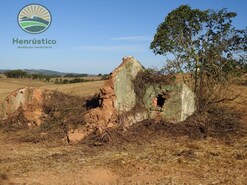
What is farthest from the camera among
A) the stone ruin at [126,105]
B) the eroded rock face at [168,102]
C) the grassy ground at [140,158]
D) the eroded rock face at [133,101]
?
the eroded rock face at [168,102]

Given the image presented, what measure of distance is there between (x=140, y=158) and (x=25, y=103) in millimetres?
5297

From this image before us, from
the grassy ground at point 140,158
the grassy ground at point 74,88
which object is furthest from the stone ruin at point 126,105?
the grassy ground at point 74,88

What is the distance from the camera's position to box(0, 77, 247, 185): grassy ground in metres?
6.18

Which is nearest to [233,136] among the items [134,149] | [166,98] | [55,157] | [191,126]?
[191,126]

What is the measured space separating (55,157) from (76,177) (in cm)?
142

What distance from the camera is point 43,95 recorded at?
11.3 metres

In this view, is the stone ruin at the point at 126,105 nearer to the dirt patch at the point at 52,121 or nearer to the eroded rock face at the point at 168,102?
the eroded rock face at the point at 168,102

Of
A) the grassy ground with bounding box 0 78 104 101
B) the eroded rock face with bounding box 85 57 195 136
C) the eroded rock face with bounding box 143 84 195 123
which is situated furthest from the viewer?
the grassy ground with bounding box 0 78 104 101

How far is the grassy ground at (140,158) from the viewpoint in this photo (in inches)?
243

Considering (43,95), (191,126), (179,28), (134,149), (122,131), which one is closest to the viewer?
(134,149)

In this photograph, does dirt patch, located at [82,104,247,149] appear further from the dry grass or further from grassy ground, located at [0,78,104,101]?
the dry grass

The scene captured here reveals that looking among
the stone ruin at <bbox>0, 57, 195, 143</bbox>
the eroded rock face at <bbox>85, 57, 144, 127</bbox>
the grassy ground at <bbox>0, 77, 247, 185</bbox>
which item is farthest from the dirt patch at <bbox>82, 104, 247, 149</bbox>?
the eroded rock face at <bbox>85, 57, 144, 127</bbox>

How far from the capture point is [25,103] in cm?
1103

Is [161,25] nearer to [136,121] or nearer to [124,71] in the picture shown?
[124,71]
